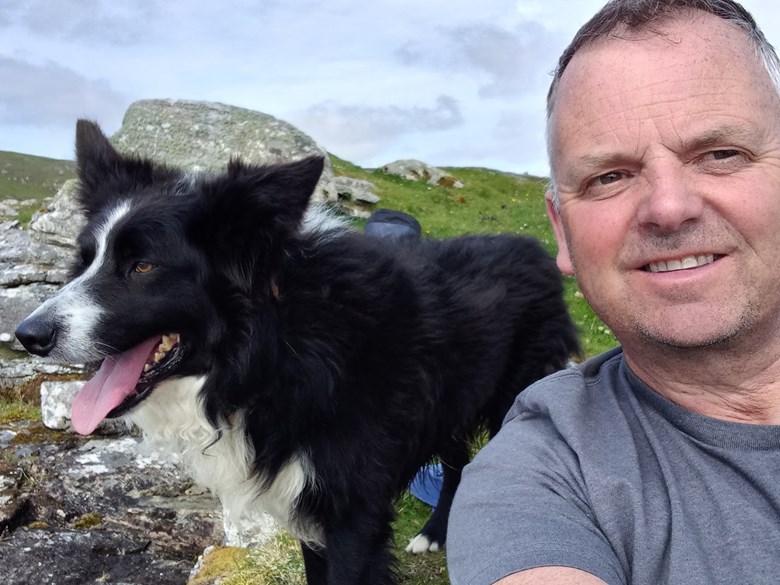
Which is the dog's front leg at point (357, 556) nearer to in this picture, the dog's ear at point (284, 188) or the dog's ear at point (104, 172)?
the dog's ear at point (284, 188)

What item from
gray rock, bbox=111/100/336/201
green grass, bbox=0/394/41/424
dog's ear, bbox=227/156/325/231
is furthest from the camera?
gray rock, bbox=111/100/336/201

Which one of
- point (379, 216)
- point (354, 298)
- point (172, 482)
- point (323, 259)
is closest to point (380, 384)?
point (354, 298)

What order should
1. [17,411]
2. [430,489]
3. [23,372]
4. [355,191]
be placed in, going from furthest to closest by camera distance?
[355,191] → [23,372] → [17,411] → [430,489]

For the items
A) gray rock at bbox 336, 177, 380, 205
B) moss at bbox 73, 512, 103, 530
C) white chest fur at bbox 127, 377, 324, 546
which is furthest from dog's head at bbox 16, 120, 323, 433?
gray rock at bbox 336, 177, 380, 205

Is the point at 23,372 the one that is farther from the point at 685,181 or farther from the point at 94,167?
the point at 685,181

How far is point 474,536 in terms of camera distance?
4.95ft

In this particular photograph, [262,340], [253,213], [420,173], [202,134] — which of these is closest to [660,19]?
[253,213]

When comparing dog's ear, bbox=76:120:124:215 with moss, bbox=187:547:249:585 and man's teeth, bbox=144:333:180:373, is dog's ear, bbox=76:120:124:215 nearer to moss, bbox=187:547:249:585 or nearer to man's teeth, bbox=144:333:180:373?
man's teeth, bbox=144:333:180:373

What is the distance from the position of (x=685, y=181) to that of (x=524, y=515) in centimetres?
88

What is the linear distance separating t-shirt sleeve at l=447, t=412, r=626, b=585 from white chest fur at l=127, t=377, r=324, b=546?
5.50 feet

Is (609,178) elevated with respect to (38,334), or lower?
elevated

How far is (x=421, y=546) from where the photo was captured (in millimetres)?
4609

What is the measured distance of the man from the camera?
1489 mm

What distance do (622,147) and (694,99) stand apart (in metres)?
0.20
